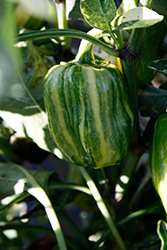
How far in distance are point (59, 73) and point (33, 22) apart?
0.19 meters

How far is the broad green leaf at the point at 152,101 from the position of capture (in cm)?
31

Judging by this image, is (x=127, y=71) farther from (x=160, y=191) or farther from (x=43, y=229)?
(x=43, y=229)

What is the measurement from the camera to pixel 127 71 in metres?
0.26

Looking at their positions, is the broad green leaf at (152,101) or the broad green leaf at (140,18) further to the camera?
the broad green leaf at (152,101)

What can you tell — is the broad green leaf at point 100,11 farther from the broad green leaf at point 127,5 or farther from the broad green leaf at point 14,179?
the broad green leaf at point 14,179

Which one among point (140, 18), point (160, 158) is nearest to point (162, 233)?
point (160, 158)

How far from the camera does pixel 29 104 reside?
347 mm

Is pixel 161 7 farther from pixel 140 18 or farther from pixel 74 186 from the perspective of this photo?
pixel 74 186

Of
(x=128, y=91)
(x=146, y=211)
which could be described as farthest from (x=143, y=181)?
(x=128, y=91)

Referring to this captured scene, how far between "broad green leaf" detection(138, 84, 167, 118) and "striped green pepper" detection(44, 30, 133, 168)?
0.05m

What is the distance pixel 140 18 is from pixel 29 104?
0.62ft

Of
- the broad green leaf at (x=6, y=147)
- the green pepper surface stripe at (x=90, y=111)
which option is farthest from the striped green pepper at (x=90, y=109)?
the broad green leaf at (x=6, y=147)

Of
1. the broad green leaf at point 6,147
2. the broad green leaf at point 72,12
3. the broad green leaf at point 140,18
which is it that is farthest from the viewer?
the broad green leaf at point 6,147

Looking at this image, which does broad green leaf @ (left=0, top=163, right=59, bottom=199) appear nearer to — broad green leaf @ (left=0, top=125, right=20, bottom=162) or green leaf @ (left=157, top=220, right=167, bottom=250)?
broad green leaf @ (left=0, top=125, right=20, bottom=162)
